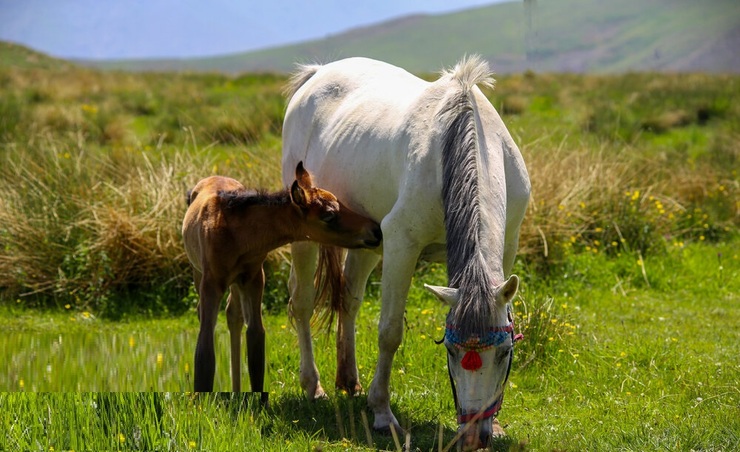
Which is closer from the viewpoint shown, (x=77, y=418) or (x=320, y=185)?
(x=77, y=418)

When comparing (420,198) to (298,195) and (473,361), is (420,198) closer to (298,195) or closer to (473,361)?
(298,195)

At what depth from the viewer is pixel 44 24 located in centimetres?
14462

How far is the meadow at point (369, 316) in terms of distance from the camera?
516cm

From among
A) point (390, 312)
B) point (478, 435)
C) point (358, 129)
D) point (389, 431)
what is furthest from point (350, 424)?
point (358, 129)

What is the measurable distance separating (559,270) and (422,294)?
1584mm

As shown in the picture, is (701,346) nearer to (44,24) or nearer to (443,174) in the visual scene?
(443,174)

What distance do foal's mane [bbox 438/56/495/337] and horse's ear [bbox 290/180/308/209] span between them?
885mm

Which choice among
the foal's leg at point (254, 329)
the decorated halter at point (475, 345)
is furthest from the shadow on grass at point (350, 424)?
the decorated halter at point (475, 345)

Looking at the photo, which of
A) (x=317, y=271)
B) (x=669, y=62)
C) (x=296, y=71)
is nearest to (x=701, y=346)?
(x=317, y=271)

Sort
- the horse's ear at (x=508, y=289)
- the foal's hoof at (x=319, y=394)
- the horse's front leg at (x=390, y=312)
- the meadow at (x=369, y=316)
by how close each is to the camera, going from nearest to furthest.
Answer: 1. the horse's ear at (x=508, y=289)
2. the meadow at (x=369, y=316)
3. the horse's front leg at (x=390, y=312)
4. the foal's hoof at (x=319, y=394)

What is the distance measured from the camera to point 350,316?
6.66m

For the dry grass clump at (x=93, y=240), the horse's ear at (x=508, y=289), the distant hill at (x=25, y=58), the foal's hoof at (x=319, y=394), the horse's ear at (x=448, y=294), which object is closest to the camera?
the horse's ear at (x=508, y=289)

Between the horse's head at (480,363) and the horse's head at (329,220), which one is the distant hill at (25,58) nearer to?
the horse's head at (329,220)

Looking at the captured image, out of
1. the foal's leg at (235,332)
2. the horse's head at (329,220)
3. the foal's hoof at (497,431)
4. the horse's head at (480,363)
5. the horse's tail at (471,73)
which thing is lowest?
the foal's hoof at (497,431)
